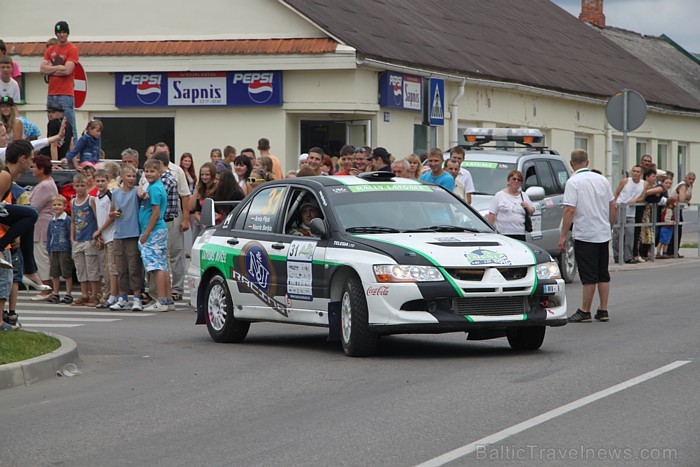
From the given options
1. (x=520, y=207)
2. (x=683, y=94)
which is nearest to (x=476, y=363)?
(x=520, y=207)

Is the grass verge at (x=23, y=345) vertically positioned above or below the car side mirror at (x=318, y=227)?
below

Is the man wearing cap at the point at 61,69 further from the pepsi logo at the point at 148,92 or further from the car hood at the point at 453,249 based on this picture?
the car hood at the point at 453,249

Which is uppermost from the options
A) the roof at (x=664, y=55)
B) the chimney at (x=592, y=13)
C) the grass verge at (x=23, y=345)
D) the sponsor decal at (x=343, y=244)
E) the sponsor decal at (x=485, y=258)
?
the chimney at (x=592, y=13)

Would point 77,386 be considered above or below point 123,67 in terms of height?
below

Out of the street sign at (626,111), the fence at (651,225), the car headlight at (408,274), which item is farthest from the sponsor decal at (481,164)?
the car headlight at (408,274)

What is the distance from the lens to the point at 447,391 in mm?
9922

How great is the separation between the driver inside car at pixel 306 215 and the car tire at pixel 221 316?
114cm

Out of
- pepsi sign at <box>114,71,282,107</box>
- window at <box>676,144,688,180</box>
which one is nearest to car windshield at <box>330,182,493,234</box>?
pepsi sign at <box>114,71,282,107</box>

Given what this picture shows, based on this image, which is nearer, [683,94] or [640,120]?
[640,120]

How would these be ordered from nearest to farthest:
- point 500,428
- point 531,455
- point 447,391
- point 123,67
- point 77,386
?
point 531,455
point 500,428
point 447,391
point 77,386
point 123,67

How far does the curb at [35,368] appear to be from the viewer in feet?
36.0

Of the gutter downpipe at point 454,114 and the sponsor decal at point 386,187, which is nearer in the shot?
the sponsor decal at point 386,187

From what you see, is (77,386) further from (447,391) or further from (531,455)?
(531,455)

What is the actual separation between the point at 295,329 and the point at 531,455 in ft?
26.1
